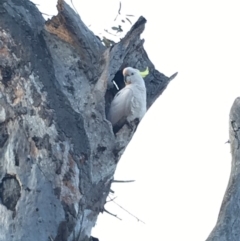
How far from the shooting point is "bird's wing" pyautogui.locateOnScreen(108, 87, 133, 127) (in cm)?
506

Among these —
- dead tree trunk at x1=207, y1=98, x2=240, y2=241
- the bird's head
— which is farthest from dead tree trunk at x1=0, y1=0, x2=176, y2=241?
dead tree trunk at x1=207, y1=98, x2=240, y2=241

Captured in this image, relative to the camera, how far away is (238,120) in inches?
166

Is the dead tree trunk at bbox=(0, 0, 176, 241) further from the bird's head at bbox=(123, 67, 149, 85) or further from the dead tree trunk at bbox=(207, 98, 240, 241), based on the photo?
the dead tree trunk at bbox=(207, 98, 240, 241)

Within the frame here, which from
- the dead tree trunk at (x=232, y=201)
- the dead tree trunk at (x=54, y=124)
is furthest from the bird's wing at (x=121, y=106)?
the dead tree trunk at (x=232, y=201)

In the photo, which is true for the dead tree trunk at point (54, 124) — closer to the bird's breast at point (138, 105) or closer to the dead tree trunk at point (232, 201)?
the bird's breast at point (138, 105)

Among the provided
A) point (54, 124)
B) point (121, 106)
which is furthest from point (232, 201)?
point (121, 106)

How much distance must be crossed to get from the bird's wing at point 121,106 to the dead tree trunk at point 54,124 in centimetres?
16

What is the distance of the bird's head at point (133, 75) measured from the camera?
5.13 m

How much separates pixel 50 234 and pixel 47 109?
0.60 meters

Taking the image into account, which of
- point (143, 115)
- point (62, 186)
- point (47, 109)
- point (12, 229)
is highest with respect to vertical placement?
point (143, 115)

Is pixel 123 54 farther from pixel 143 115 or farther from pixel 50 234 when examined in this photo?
pixel 50 234

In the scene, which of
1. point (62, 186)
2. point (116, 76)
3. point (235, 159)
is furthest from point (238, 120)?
point (116, 76)

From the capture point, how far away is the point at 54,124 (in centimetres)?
448

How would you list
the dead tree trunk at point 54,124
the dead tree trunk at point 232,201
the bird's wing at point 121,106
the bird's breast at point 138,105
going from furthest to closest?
the bird's breast at point 138,105 → the bird's wing at point 121,106 → the dead tree trunk at point 54,124 → the dead tree trunk at point 232,201
